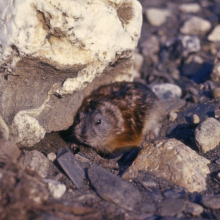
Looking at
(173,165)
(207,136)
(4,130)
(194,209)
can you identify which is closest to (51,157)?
(4,130)

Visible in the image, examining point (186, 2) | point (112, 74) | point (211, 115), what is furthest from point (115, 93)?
point (186, 2)

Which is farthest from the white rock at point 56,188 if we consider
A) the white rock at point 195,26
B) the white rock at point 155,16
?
the white rock at point 155,16

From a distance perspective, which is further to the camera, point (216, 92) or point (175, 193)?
point (216, 92)

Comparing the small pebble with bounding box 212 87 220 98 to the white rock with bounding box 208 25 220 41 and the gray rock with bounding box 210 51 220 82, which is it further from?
the white rock with bounding box 208 25 220 41

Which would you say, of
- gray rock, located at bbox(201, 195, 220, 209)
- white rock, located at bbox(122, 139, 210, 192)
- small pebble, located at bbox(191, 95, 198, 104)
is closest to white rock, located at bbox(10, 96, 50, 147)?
white rock, located at bbox(122, 139, 210, 192)

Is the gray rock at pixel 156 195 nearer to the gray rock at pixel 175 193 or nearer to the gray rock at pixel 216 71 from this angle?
the gray rock at pixel 175 193

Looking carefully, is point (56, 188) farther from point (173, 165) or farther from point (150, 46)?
point (150, 46)
